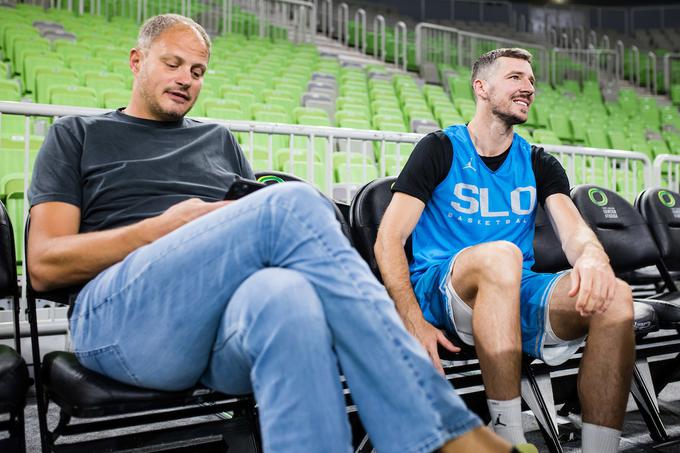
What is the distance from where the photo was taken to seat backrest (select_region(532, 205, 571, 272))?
2.22 meters

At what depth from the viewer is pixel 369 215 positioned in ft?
6.26

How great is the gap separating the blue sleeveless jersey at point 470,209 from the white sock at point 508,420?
1.58 ft

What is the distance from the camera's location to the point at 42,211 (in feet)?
4.33

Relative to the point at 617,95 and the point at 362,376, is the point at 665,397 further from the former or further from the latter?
the point at 617,95

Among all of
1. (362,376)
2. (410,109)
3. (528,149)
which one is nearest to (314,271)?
(362,376)

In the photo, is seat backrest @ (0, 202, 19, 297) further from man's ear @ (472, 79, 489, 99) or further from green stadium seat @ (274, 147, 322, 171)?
green stadium seat @ (274, 147, 322, 171)

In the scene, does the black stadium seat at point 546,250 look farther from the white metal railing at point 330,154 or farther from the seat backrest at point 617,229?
the white metal railing at point 330,154

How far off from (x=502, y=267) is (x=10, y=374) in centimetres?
106

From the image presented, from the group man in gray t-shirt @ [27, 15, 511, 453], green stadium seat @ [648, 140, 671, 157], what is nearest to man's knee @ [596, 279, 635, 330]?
man in gray t-shirt @ [27, 15, 511, 453]

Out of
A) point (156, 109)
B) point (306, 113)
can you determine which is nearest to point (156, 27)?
point (156, 109)

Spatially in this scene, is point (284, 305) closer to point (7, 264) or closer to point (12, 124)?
point (7, 264)

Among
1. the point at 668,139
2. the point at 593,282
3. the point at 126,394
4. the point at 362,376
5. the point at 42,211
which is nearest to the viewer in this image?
the point at 362,376

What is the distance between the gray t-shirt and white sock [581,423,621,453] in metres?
1.12

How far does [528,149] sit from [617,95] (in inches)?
466
